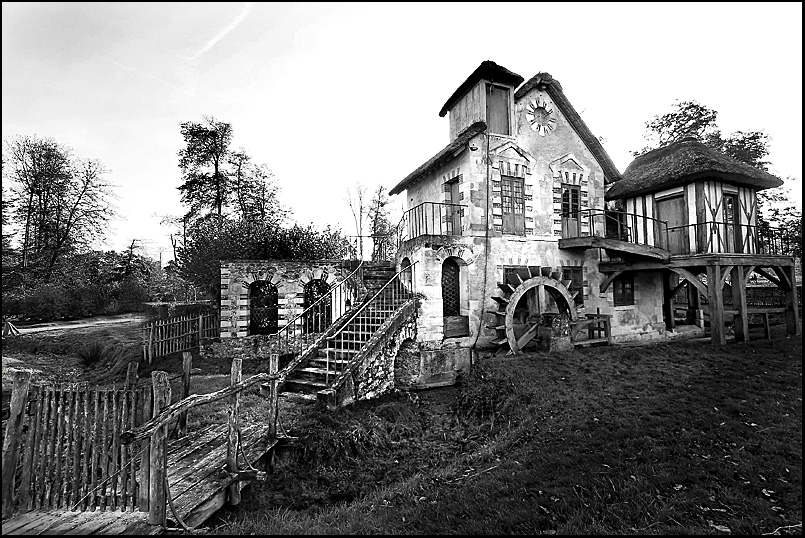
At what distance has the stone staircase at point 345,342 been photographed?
26.9ft

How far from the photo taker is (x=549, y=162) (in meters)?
13.0

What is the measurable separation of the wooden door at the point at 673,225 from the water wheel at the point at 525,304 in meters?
4.78

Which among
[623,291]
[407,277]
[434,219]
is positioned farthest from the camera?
[623,291]

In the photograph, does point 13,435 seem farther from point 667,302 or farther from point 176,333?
point 667,302

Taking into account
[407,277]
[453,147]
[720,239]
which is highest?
[453,147]

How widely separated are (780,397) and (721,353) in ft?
13.5

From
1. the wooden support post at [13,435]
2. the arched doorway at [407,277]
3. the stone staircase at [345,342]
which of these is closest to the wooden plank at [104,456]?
the wooden support post at [13,435]

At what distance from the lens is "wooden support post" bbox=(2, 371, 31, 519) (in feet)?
12.6

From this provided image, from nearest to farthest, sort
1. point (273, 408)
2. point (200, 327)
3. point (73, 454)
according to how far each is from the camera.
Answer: point (73, 454), point (273, 408), point (200, 327)

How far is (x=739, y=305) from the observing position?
12414 millimetres

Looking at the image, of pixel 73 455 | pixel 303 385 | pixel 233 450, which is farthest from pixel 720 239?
pixel 73 455

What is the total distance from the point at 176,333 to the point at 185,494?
10.2m

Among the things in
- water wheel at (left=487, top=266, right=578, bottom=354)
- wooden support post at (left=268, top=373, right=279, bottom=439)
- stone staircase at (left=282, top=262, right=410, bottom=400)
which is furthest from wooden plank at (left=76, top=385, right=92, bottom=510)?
water wheel at (left=487, top=266, right=578, bottom=354)

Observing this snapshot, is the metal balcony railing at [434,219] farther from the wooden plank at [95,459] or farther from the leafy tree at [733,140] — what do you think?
the leafy tree at [733,140]
